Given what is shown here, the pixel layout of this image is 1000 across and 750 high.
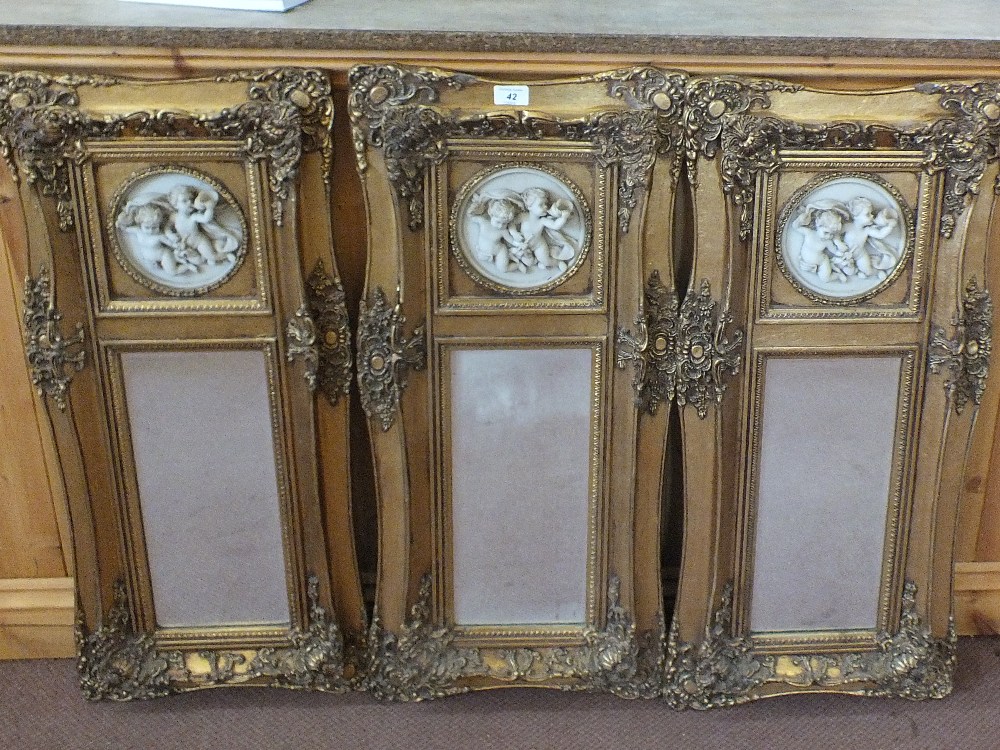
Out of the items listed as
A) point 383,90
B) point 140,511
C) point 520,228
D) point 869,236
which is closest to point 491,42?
point 383,90

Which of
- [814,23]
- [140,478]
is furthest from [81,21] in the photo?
[814,23]

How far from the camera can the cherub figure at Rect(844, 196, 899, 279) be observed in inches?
57.9

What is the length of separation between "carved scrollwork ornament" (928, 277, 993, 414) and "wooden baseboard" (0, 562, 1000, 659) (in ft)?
1.52

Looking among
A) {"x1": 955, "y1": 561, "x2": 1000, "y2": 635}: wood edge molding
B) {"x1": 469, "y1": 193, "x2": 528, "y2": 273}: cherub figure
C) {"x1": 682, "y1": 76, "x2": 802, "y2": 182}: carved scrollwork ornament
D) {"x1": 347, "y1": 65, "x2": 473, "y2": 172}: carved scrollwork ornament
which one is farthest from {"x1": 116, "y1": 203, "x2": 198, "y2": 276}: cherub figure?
{"x1": 955, "y1": 561, "x2": 1000, "y2": 635}: wood edge molding

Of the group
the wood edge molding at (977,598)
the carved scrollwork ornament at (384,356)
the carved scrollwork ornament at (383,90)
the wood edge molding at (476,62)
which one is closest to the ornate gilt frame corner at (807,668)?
the wood edge molding at (977,598)

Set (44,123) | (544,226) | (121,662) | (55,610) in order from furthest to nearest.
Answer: (55,610) → (121,662) → (544,226) → (44,123)

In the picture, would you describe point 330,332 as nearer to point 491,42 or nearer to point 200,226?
point 200,226

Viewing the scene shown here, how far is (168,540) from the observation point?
5.43 ft

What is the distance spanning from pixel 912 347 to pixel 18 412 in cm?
152

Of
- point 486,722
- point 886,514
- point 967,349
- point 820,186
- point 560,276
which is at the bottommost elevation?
point 486,722

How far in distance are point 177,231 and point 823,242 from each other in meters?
0.98

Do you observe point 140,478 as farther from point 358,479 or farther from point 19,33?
point 19,33

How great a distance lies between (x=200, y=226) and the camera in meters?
1.46

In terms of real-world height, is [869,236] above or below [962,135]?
below
